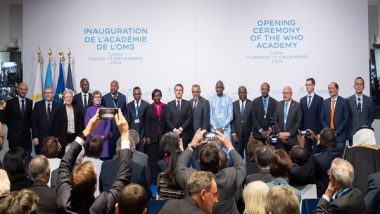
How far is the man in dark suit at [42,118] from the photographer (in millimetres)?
9477

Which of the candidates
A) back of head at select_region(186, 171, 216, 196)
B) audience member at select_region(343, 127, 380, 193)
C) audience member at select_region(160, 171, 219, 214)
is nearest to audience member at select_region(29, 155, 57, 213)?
audience member at select_region(160, 171, 219, 214)

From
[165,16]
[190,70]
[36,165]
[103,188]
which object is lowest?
[103,188]

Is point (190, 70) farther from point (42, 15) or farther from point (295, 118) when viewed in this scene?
point (42, 15)

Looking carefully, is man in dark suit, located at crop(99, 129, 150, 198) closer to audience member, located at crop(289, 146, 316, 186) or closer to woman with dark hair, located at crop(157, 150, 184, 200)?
woman with dark hair, located at crop(157, 150, 184, 200)

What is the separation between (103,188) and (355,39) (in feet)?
24.6

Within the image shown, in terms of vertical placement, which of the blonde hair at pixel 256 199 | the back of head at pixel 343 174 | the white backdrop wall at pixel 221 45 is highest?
the white backdrop wall at pixel 221 45

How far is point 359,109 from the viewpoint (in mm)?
9766

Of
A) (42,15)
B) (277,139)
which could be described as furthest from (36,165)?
(42,15)

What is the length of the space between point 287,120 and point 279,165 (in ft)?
18.3

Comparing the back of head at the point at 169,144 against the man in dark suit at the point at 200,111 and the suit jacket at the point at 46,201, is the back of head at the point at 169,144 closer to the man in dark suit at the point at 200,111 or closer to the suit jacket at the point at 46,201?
the suit jacket at the point at 46,201

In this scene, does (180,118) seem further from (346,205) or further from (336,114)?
(346,205)

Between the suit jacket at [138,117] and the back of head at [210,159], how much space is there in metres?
6.25

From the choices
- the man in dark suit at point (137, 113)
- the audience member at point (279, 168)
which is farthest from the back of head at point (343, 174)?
the man in dark suit at point (137, 113)

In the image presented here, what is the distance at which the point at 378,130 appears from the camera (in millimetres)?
11648
